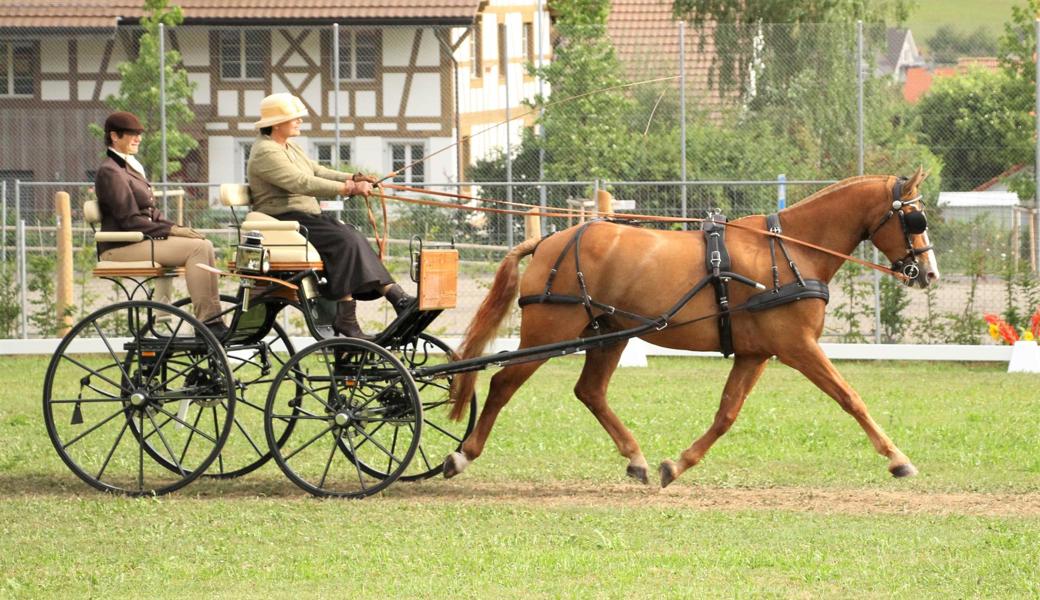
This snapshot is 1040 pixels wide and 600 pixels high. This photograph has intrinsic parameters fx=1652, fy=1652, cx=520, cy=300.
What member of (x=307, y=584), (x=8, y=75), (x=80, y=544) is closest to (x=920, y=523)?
(x=307, y=584)

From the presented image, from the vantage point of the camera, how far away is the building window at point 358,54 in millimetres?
29516

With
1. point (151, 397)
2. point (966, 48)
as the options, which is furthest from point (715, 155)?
point (151, 397)

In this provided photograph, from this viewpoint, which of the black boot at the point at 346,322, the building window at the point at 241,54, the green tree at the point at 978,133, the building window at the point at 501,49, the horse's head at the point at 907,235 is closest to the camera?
the horse's head at the point at 907,235

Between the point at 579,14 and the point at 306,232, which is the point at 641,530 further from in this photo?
the point at 579,14

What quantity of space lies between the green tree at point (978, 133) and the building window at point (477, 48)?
12.4 m

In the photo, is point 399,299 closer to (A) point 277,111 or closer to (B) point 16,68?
(A) point 277,111

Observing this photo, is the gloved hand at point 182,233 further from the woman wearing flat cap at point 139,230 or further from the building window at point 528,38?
the building window at point 528,38

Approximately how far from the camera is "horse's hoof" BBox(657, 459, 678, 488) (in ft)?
30.3

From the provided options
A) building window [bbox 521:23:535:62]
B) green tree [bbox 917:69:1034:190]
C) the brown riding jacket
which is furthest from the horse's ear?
building window [bbox 521:23:535:62]

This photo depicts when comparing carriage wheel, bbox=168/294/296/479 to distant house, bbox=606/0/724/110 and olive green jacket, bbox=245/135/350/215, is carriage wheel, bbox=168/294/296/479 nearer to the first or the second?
olive green jacket, bbox=245/135/350/215

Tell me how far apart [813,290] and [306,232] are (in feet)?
9.24

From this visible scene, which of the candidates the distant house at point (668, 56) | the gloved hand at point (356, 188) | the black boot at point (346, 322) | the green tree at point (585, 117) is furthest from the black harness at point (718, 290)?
the distant house at point (668, 56)

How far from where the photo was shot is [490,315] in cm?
959

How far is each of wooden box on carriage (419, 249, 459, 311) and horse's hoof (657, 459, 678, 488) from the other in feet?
4.89
